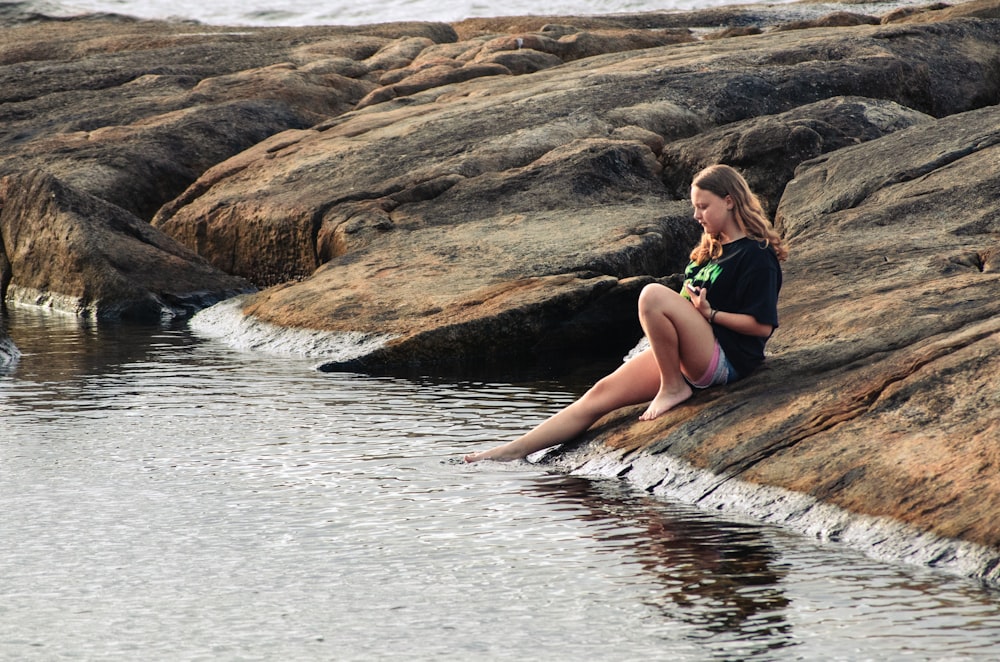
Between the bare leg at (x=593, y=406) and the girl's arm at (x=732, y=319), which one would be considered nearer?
the girl's arm at (x=732, y=319)

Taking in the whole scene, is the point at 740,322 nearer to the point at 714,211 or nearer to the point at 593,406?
the point at 714,211

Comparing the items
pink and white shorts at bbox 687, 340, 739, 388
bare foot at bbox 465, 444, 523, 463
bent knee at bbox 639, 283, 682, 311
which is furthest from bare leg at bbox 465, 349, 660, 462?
bent knee at bbox 639, 283, 682, 311

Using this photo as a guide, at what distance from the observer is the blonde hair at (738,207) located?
30.6ft

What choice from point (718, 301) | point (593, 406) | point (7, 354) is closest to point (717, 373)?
point (718, 301)

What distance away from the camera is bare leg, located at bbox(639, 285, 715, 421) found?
9258mm

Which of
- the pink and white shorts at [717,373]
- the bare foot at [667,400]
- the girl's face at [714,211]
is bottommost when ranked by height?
the bare foot at [667,400]

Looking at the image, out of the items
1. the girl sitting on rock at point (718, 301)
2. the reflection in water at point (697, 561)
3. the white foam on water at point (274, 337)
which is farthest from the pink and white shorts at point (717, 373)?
the white foam on water at point (274, 337)

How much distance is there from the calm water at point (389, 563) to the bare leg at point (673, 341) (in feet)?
2.62

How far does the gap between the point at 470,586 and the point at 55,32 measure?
121 feet

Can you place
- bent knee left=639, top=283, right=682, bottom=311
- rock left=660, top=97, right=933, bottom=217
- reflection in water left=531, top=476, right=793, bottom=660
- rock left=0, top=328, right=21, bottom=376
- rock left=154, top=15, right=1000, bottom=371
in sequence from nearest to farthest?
1. reflection in water left=531, top=476, right=793, bottom=660
2. bent knee left=639, top=283, right=682, bottom=311
3. rock left=0, top=328, right=21, bottom=376
4. rock left=154, top=15, right=1000, bottom=371
5. rock left=660, top=97, right=933, bottom=217

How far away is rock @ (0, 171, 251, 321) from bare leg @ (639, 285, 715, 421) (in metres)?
11.1

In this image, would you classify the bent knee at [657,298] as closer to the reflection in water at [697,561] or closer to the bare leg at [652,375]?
the bare leg at [652,375]

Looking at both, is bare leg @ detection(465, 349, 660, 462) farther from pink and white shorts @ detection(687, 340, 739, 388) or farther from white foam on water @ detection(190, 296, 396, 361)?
white foam on water @ detection(190, 296, 396, 361)

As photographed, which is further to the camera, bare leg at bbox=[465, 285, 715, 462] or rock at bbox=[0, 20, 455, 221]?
rock at bbox=[0, 20, 455, 221]
